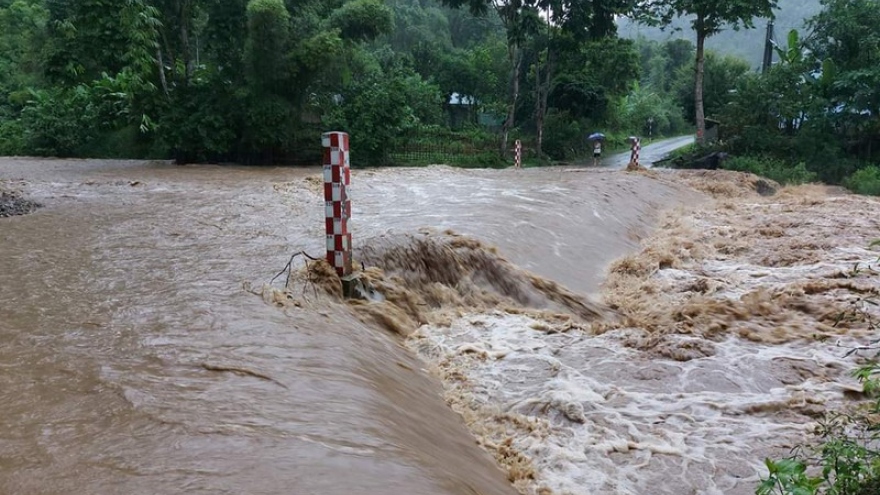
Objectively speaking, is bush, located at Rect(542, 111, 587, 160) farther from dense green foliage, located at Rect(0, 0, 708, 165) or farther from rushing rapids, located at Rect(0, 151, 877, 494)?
rushing rapids, located at Rect(0, 151, 877, 494)

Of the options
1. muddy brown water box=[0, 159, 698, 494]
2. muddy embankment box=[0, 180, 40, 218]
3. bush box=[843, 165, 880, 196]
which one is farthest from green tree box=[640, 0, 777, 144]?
muddy embankment box=[0, 180, 40, 218]

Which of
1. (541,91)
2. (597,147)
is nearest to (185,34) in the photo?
(597,147)

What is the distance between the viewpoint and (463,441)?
355 cm

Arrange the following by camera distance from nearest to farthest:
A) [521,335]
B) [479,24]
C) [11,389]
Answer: [11,389] < [521,335] < [479,24]

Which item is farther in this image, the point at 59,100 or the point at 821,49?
the point at 59,100

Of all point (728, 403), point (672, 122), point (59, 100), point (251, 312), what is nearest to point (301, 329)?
point (251, 312)

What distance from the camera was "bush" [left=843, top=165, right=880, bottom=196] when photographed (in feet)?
57.2

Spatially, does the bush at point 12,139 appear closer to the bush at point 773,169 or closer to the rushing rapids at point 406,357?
the rushing rapids at point 406,357

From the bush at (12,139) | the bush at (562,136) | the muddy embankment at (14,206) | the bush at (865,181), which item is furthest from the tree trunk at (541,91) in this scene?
the bush at (12,139)

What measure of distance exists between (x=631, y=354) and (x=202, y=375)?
3.27 meters

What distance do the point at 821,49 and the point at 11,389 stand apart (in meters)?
25.4

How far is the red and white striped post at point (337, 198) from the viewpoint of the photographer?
4.86m

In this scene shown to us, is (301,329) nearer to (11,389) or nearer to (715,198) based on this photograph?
(11,389)

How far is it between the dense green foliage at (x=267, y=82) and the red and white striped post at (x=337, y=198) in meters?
8.98
